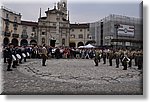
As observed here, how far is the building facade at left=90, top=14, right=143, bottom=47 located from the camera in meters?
2.72

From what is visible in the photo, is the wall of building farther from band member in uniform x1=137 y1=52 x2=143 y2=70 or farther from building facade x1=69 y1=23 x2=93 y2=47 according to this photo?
band member in uniform x1=137 y1=52 x2=143 y2=70

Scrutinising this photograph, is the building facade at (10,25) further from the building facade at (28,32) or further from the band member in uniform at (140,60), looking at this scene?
the band member in uniform at (140,60)

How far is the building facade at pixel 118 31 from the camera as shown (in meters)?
2.72

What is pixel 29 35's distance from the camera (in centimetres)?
268

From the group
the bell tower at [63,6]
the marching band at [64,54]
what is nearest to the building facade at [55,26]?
the bell tower at [63,6]

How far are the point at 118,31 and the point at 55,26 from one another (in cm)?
75

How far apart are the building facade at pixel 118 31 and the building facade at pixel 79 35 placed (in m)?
0.06

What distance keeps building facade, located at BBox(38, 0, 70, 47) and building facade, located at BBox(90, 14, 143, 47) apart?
33 cm

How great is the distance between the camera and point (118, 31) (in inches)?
110

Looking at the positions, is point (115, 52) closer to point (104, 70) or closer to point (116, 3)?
point (104, 70)

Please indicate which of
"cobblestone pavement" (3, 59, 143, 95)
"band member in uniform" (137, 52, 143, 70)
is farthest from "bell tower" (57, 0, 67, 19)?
"band member in uniform" (137, 52, 143, 70)

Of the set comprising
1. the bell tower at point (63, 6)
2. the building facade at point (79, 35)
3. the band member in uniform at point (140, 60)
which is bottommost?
the band member in uniform at point (140, 60)

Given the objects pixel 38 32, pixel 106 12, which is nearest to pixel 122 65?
pixel 106 12

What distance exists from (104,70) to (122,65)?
226 mm
